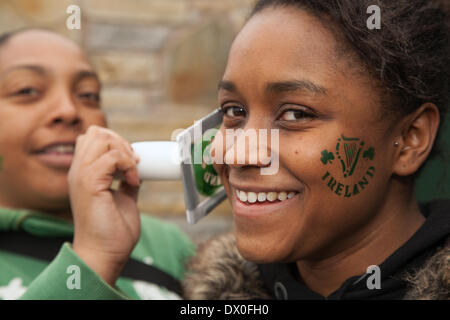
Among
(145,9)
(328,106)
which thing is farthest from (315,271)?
(145,9)

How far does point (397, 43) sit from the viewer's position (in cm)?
115

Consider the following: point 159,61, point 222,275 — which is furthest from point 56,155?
point 159,61

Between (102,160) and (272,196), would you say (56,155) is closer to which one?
(102,160)

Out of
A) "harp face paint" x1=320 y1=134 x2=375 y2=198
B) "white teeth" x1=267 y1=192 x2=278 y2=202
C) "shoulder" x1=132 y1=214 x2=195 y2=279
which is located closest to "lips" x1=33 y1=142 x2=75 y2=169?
"shoulder" x1=132 y1=214 x2=195 y2=279

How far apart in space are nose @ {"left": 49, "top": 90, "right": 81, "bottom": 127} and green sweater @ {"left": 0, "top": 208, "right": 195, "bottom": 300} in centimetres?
29

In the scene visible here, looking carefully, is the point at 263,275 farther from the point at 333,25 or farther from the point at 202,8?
the point at 202,8

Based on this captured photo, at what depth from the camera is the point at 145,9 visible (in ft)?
9.72

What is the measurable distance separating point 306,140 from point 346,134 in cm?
9

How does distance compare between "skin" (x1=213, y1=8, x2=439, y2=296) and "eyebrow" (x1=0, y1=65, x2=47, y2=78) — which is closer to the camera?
"skin" (x1=213, y1=8, x2=439, y2=296)

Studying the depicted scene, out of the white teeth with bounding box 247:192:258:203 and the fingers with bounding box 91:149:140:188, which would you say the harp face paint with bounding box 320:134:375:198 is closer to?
the white teeth with bounding box 247:192:258:203

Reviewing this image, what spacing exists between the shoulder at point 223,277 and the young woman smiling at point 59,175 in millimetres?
138

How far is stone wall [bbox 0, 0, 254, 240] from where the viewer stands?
2.96 meters

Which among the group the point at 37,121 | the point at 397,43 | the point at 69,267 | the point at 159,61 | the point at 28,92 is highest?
the point at 159,61
